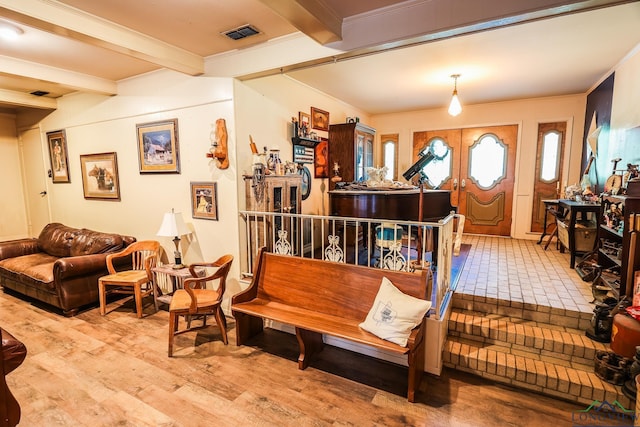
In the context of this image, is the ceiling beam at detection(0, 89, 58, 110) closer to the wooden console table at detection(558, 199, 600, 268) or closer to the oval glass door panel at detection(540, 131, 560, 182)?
the wooden console table at detection(558, 199, 600, 268)

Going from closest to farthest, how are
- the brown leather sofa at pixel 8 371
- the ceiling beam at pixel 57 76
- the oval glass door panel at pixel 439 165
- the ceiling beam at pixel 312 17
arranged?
the brown leather sofa at pixel 8 371, the ceiling beam at pixel 312 17, the ceiling beam at pixel 57 76, the oval glass door panel at pixel 439 165

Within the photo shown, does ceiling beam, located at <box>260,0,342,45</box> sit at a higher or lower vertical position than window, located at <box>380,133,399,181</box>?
higher

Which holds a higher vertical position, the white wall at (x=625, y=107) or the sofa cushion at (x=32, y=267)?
the white wall at (x=625, y=107)

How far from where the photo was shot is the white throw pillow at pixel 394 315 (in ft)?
7.11

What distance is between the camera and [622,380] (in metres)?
2.12

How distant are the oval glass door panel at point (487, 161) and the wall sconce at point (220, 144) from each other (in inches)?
186

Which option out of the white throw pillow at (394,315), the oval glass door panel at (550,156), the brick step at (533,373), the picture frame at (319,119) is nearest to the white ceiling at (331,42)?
the picture frame at (319,119)

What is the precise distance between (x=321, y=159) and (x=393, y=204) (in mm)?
1740

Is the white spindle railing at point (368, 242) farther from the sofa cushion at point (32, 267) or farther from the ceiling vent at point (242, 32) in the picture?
the sofa cushion at point (32, 267)

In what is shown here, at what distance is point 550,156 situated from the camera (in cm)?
530

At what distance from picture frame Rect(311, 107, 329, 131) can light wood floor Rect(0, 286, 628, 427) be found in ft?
10.3

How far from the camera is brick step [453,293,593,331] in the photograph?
8.64 ft

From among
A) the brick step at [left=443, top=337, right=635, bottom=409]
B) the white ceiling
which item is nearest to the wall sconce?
the white ceiling

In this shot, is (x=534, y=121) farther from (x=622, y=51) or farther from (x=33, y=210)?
(x=33, y=210)
